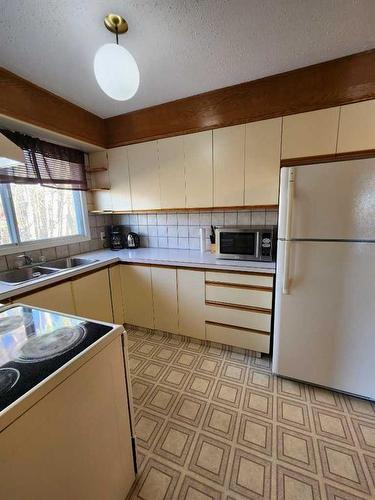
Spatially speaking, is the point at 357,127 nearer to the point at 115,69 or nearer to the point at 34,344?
the point at 115,69

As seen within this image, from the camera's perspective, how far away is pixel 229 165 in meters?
1.99

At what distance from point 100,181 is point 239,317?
2.15 meters

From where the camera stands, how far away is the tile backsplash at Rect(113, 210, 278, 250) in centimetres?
233

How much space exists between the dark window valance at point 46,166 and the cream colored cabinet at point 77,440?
170 centimetres

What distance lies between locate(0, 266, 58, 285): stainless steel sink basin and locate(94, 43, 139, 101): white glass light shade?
151 cm

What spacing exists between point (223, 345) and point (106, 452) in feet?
4.76

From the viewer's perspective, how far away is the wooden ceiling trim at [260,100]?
154cm

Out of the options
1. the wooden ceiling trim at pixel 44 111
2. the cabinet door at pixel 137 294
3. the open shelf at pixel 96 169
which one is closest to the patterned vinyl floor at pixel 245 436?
the cabinet door at pixel 137 294

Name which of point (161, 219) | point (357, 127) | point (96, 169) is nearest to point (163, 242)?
point (161, 219)

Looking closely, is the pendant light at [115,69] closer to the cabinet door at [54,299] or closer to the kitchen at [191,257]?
the kitchen at [191,257]

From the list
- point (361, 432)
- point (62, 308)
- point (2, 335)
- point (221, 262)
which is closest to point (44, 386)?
point (2, 335)

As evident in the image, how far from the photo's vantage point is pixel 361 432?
53.0 inches

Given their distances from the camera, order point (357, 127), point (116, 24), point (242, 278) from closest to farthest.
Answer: point (116, 24) < point (357, 127) < point (242, 278)

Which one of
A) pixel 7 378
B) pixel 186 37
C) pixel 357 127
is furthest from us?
pixel 357 127
